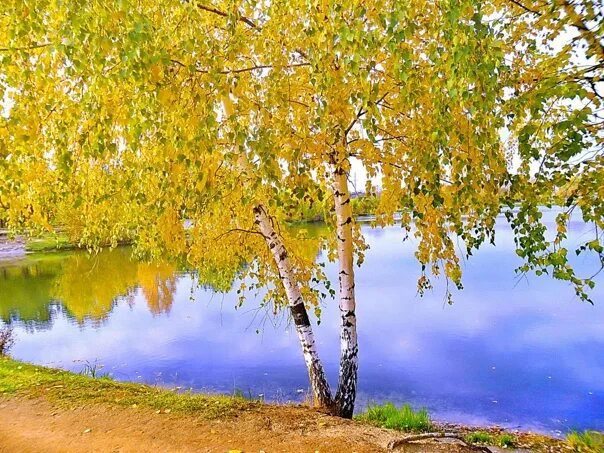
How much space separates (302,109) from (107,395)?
4469mm

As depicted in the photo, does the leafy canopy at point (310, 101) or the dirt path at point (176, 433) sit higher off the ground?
the leafy canopy at point (310, 101)

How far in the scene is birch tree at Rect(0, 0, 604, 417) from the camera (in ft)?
8.41

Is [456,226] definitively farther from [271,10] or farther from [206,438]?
[206,438]

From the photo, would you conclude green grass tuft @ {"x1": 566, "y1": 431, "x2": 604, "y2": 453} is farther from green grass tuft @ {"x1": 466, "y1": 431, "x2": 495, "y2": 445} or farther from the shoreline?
green grass tuft @ {"x1": 466, "y1": 431, "x2": 495, "y2": 445}

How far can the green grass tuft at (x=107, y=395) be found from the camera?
569cm

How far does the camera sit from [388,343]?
487 inches

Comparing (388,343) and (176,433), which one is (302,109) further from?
(388,343)

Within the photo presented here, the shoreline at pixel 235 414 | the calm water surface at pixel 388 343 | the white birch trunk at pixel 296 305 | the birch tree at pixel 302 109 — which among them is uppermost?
the birch tree at pixel 302 109

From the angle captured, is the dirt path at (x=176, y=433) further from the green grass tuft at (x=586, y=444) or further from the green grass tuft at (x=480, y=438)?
the green grass tuft at (x=586, y=444)

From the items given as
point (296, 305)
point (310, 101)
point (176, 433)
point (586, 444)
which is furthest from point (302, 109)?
point (586, 444)

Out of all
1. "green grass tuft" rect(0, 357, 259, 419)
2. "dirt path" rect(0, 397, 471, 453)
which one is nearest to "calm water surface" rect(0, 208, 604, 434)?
"green grass tuft" rect(0, 357, 259, 419)

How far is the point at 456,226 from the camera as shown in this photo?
430 centimetres

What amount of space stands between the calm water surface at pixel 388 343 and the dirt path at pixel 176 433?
2.66 meters

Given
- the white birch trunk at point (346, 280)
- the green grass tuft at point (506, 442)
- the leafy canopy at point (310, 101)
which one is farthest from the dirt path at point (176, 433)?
the leafy canopy at point (310, 101)
